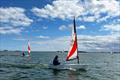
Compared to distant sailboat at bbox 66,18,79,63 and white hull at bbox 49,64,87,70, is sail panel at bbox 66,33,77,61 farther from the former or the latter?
white hull at bbox 49,64,87,70

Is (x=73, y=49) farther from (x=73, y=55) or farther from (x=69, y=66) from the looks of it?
(x=69, y=66)

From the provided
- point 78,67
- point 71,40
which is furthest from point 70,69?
point 71,40

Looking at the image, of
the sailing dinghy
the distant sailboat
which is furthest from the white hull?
the distant sailboat

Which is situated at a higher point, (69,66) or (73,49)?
(73,49)

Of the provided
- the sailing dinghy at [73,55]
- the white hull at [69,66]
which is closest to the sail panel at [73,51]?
the sailing dinghy at [73,55]

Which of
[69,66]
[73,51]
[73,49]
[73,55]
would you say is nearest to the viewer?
[69,66]

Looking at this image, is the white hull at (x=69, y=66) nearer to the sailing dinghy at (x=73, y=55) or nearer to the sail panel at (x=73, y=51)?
the sailing dinghy at (x=73, y=55)

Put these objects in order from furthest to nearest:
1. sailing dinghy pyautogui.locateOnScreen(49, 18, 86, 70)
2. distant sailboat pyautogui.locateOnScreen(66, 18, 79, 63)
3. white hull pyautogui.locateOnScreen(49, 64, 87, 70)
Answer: distant sailboat pyautogui.locateOnScreen(66, 18, 79, 63), sailing dinghy pyautogui.locateOnScreen(49, 18, 86, 70), white hull pyautogui.locateOnScreen(49, 64, 87, 70)

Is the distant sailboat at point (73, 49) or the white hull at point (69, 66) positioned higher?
the distant sailboat at point (73, 49)

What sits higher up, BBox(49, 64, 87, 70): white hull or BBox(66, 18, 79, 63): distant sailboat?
BBox(66, 18, 79, 63): distant sailboat

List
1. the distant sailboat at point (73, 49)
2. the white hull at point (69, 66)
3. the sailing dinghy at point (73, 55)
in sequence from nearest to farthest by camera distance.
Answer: the white hull at point (69, 66) < the sailing dinghy at point (73, 55) < the distant sailboat at point (73, 49)

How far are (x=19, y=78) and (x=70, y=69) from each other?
12011 mm

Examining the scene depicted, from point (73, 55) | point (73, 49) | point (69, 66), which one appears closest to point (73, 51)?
point (73, 49)

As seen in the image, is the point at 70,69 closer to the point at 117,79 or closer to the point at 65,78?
the point at 65,78
